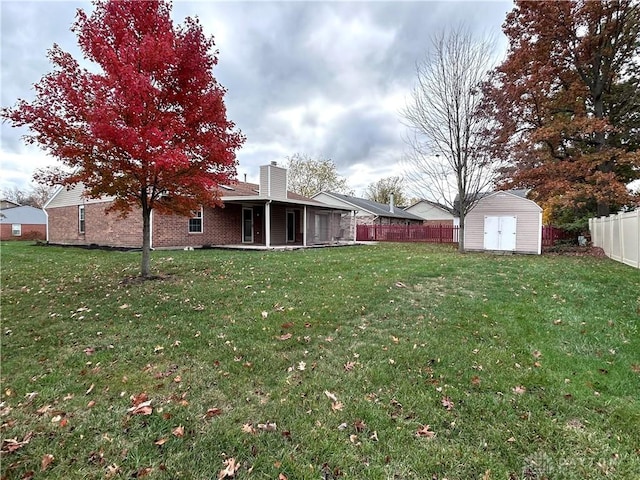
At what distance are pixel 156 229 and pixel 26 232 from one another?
29862mm

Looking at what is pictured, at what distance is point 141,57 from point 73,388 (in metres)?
6.21

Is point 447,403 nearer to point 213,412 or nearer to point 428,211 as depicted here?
point 213,412

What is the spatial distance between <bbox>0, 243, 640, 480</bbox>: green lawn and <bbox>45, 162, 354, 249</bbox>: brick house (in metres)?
9.24

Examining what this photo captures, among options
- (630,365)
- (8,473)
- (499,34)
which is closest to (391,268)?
(630,365)

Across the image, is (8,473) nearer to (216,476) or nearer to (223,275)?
(216,476)

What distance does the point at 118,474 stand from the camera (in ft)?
7.95

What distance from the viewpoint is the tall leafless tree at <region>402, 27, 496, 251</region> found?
49.8 feet

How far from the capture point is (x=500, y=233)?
58.6ft

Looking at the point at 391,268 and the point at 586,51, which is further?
the point at 586,51

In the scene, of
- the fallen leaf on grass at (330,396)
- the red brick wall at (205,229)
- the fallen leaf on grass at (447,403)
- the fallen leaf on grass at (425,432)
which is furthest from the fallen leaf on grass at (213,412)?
the red brick wall at (205,229)

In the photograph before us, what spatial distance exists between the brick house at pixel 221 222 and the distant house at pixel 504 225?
26.6 feet

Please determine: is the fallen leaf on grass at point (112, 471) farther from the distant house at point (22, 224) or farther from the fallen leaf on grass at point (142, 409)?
the distant house at point (22, 224)

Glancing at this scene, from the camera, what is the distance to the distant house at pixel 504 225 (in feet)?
56.3

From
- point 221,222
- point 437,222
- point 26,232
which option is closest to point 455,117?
point 221,222
